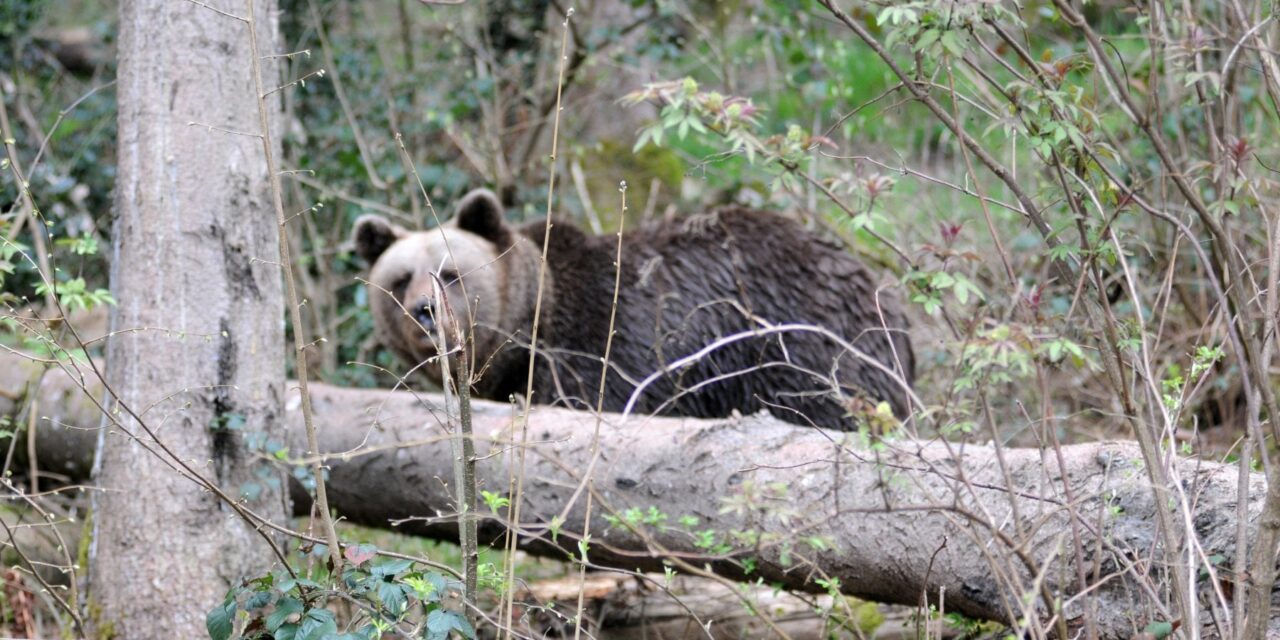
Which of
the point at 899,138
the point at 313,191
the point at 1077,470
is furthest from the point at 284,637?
the point at 899,138

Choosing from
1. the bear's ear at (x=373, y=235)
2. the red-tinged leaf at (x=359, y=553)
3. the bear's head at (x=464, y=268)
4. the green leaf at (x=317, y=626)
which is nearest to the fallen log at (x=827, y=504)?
the red-tinged leaf at (x=359, y=553)

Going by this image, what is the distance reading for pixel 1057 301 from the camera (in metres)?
6.45

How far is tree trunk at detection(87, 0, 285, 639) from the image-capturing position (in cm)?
348

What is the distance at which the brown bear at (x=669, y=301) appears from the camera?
588cm

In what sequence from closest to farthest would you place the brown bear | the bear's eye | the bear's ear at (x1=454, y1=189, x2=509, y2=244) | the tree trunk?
Answer: the tree trunk < the brown bear < the bear's ear at (x1=454, y1=189, x2=509, y2=244) < the bear's eye

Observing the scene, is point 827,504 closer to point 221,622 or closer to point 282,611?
point 282,611

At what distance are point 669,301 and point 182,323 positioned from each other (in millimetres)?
2963

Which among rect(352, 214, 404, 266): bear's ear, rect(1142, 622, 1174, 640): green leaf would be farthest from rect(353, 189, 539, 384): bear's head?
rect(1142, 622, 1174, 640): green leaf

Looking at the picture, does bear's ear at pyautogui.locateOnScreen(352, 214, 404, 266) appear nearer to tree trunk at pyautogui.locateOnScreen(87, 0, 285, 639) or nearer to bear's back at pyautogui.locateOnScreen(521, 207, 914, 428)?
bear's back at pyautogui.locateOnScreen(521, 207, 914, 428)

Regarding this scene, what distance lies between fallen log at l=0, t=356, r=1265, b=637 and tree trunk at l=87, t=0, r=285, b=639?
35cm

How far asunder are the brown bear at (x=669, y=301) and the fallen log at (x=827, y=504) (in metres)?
1.51

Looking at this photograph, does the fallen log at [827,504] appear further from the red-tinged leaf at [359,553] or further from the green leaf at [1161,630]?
the red-tinged leaf at [359,553]

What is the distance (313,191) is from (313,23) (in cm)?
116

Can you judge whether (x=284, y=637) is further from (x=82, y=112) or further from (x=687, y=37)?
(x=687, y=37)
